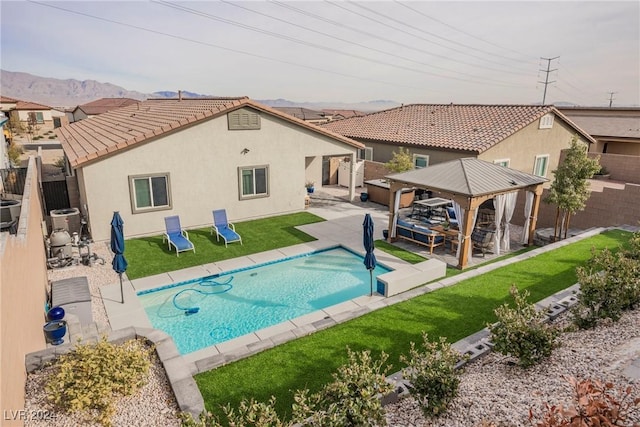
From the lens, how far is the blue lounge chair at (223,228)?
1645 centimetres

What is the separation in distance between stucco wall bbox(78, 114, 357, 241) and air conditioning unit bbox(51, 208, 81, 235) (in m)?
0.84

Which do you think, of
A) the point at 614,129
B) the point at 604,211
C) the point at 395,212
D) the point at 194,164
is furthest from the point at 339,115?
the point at 395,212

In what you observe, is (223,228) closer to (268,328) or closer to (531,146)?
(268,328)

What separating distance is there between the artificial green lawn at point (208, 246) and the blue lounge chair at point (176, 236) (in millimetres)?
219

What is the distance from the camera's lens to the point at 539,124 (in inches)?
942

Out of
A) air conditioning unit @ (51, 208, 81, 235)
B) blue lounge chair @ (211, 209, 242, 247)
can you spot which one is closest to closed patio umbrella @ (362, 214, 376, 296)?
blue lounge chair @ (211, 209, 242, 247)

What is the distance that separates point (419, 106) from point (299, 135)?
15.9 meters

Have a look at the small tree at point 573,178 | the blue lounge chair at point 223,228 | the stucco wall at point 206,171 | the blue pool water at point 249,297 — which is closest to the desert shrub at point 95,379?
the blue pool water at point 249,297

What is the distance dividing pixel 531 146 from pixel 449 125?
5.15m

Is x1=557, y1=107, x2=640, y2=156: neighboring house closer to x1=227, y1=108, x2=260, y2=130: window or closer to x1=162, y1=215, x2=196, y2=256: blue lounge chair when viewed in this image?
x1=227, y1=108, x2=260, y2=130: window

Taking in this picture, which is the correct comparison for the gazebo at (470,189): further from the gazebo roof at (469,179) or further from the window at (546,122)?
the window at (546,122)

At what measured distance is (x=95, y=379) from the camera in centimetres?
618

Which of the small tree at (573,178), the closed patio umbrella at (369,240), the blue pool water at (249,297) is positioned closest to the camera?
the blue pool water at (249,297)

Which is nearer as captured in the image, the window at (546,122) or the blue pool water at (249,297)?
the blue pool water at (249,297)
